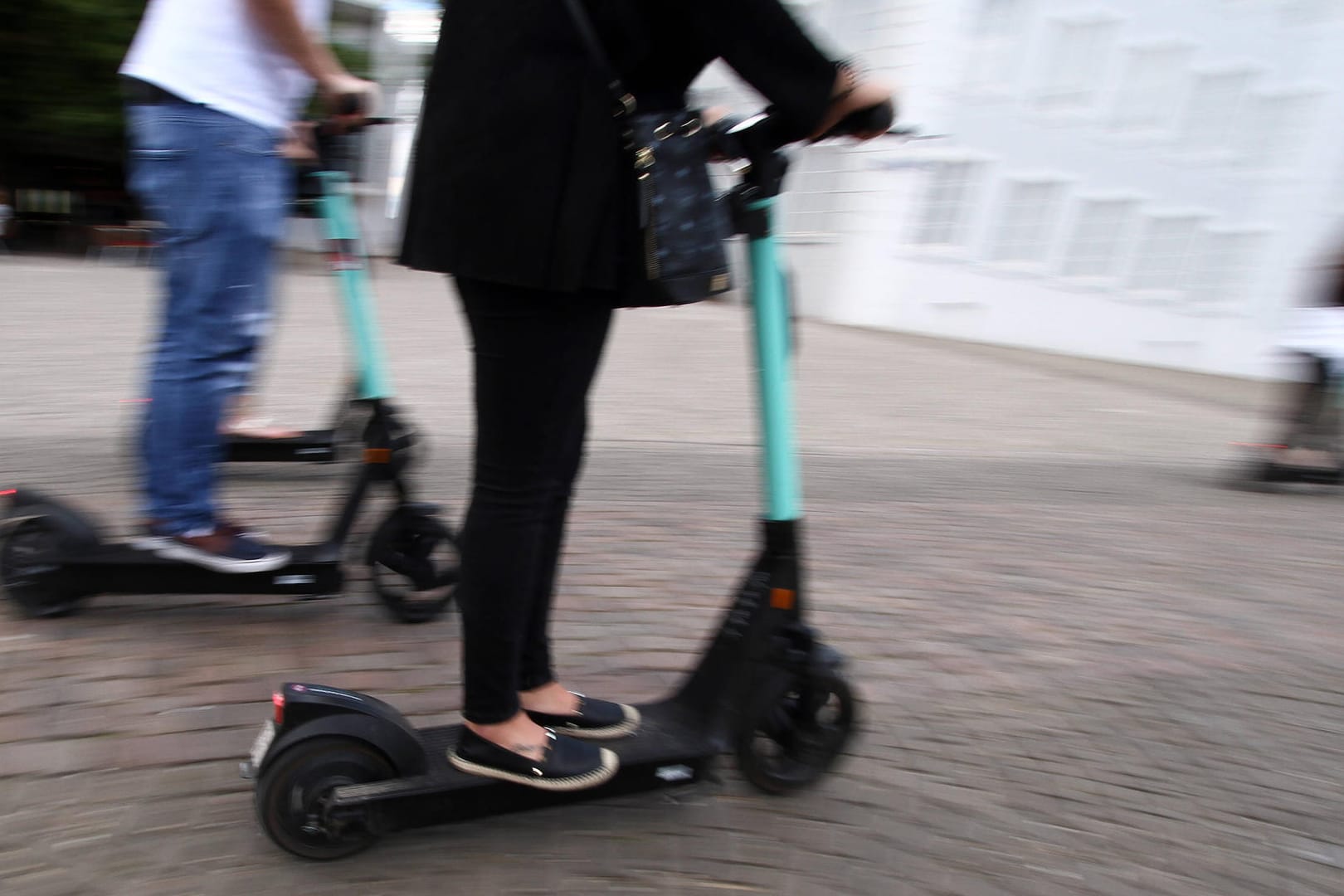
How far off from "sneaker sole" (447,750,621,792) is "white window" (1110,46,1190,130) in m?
14.1

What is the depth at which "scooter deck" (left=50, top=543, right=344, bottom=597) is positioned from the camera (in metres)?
2.71

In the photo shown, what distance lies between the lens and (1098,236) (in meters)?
14.4

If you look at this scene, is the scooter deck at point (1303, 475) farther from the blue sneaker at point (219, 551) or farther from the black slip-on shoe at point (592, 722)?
the blue sneaker at point (219, 551)

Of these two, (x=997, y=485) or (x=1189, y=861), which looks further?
(x=997, y=485)

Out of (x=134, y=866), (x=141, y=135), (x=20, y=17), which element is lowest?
(x=134, y=866)

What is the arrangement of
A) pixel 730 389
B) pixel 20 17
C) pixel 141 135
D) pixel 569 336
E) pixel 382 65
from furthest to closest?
pixel 382 65 → pixel 20 17 → pixel 730 389 → pixel 141 135 → pixel 569 336

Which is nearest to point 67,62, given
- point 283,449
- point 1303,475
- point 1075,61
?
point 1075,61

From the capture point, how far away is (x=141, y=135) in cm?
279

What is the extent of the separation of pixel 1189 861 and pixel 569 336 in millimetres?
1588

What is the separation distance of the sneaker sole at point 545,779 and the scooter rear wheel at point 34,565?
1.28 metres

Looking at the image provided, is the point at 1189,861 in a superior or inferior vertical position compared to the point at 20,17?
inferior

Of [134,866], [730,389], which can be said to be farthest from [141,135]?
[730,389]

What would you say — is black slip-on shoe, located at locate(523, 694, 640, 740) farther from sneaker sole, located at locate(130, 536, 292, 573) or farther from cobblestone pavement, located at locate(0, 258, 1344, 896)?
sneaker sole, located at locate(130, 536, 292, 573)

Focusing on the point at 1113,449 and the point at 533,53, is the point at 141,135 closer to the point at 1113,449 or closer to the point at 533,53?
the point at 533,53
